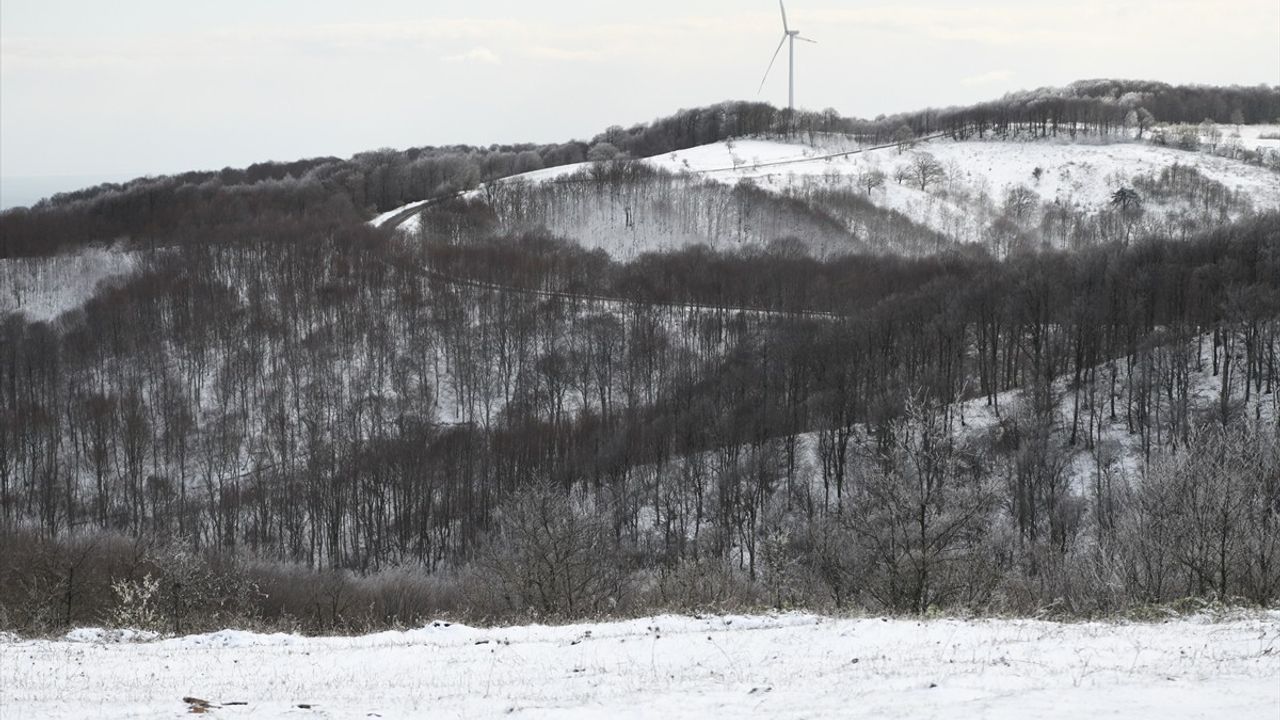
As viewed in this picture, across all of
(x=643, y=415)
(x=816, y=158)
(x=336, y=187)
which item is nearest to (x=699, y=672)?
(x=643, y=415)

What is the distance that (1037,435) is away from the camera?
7425cm

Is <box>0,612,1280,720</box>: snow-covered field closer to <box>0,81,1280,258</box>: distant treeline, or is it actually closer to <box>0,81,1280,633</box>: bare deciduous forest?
<box>0,81,1280,633</box>: bare deciduous forest

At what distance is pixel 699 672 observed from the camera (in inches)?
744

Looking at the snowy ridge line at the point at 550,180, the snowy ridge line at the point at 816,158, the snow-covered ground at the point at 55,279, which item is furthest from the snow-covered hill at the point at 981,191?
the snow-covered ground at the point at 55,279

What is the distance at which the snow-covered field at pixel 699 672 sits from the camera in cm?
1527

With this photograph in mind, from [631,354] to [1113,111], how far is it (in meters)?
125

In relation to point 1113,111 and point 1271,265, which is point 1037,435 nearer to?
point 1271,265

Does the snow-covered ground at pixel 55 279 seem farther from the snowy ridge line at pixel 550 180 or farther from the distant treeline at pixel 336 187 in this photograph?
the snowy ridge line at pixel 550 180

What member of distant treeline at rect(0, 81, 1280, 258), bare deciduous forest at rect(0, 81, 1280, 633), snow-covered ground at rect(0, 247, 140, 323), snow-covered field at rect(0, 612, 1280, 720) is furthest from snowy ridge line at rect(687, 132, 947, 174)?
snow-covered field at rect(0, 612, 1280, 720)

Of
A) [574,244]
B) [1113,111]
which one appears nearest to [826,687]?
[574,244]

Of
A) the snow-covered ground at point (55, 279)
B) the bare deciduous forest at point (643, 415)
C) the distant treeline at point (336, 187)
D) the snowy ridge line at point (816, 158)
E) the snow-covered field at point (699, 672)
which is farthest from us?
the snowy ridge line at point (816, 158)

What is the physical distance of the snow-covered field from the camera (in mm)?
15273

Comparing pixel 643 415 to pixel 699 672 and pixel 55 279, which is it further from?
pixel 55 279

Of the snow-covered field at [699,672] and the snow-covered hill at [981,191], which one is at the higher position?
the snow-covered hill at [981,191]
